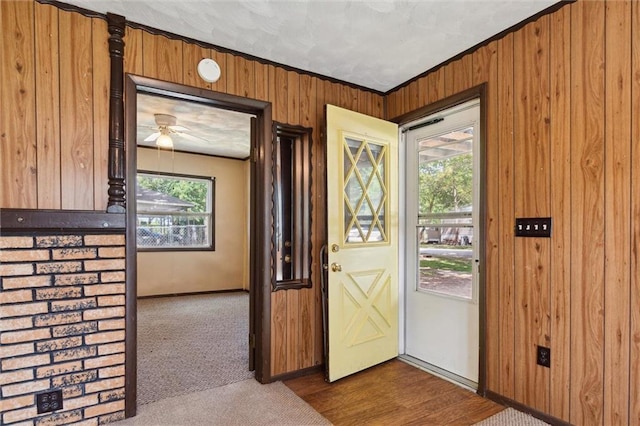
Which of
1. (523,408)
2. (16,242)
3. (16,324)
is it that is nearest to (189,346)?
(16,324)

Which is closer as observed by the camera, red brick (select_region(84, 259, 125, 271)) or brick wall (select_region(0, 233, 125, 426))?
brick wall (select_region(0, 233, 125, 426))

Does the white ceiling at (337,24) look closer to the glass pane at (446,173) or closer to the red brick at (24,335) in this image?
the glass pane at (446,173)

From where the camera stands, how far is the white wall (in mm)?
5723

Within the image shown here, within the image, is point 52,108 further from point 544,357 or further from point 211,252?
point 211,252

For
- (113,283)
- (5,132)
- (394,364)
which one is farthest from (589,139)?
(5,132)

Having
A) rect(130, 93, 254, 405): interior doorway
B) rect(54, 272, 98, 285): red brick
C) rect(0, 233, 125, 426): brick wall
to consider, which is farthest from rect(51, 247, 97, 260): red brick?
rect(130, 93, 254, 405): interior doorway

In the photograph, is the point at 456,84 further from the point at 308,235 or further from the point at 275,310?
the point at 275,310

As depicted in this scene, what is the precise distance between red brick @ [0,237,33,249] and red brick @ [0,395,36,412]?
0.83 meters

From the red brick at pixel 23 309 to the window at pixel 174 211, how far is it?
156 inches

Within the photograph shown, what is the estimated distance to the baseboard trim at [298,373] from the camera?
8.93 ft

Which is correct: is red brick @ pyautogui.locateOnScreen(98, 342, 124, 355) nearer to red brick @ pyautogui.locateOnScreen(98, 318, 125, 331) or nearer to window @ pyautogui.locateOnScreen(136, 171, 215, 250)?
red brick @ pyautogui.locateOnScreen(98, 318, 125, 331)

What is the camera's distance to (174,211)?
5.98 meters

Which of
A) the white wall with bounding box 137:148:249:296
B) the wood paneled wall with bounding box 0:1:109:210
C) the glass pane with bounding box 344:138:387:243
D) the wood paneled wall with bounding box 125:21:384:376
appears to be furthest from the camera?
the white wall with bounding box 137:148:249:296

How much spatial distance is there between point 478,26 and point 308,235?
1931 mm
